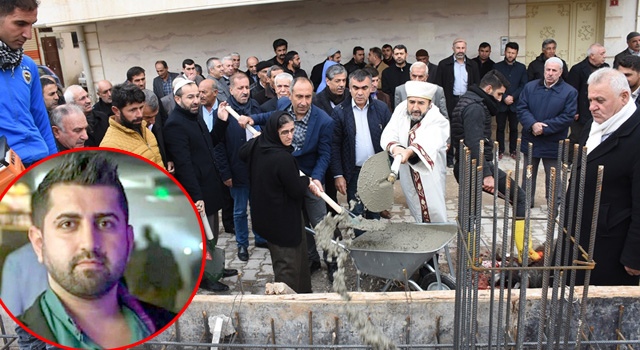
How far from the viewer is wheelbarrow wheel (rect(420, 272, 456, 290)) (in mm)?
4270

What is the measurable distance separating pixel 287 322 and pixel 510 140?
7139mm

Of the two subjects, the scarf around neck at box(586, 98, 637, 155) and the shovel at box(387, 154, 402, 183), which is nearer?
the scarf around neck at box(586, 98, 637, 155)

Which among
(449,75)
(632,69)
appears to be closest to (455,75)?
(449,75)

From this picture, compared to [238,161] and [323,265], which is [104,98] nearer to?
[238,161]

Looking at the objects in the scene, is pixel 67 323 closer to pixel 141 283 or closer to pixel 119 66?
pixel 141 283

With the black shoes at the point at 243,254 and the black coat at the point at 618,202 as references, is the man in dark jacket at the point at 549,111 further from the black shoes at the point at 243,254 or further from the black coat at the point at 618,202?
the black shoes at the point at 243,254

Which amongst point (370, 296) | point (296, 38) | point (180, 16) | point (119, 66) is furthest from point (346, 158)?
point (119, 66)

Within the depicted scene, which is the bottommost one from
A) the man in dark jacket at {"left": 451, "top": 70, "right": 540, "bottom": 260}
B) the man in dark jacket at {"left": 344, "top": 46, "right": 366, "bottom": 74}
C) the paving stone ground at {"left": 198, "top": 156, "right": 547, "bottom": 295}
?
the paving stone ground at {"left": 198, "top": 156, "right": 547, "bottom": 295}

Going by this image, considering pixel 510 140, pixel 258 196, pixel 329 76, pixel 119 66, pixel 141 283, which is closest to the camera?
pixel 141 283

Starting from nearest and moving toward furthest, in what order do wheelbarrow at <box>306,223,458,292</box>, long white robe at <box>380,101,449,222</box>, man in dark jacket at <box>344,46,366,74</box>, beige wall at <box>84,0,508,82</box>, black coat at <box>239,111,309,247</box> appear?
wheelbarrow at <box>306,223,458,292</box>, black coat at <box>239,111,309,247</box>, long white robe at <box>380,101,449,222</box>, man in dark jacket at <box>344,46,366,74</box>, beige wall at <box>84,0,508,82</box>

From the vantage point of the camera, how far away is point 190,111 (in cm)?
481

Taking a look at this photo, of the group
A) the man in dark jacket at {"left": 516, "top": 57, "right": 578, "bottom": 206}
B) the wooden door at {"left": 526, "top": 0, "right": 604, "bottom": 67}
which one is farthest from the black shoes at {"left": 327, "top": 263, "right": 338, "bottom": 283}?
the wooden door at {"left": 526, "top": 0, "right": 604, "bottom": 67}

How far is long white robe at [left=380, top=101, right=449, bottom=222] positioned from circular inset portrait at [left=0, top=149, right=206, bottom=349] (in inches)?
125

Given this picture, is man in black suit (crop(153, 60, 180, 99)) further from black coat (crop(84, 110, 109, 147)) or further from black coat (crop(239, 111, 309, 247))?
black coat (crop(239, 111, 309, 247))
